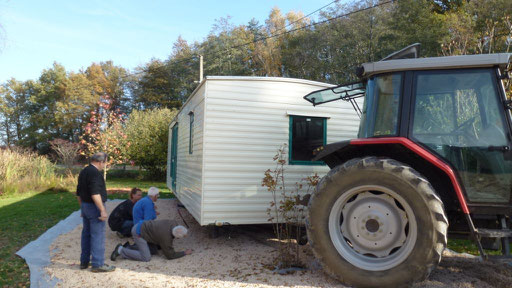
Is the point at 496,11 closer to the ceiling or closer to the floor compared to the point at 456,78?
closer to the ceiling

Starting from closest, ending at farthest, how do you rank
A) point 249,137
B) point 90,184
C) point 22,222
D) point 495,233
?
point 495,233 < point 90,184 < point 249,137 < point 22,222

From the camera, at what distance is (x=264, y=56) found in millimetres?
30438

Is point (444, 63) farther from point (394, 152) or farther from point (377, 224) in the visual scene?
point (377, 224)

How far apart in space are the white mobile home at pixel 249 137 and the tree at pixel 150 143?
595 inches

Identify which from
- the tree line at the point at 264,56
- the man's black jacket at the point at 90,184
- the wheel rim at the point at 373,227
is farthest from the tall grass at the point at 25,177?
the wheel rim at the point at 373,227

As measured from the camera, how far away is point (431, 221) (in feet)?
10.8

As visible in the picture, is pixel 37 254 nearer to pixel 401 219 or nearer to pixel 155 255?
pixel 155 255

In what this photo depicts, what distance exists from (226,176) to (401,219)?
3.02 metres

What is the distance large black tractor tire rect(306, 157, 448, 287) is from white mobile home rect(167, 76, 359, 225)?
2.28 meters

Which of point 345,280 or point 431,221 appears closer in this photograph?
point 431,221

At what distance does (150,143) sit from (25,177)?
7427 millimetres

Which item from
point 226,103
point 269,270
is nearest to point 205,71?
point 226,103

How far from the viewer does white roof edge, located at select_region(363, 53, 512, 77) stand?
11.4 feet

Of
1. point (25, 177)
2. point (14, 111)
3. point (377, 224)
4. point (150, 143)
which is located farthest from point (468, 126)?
point (14, 111)
